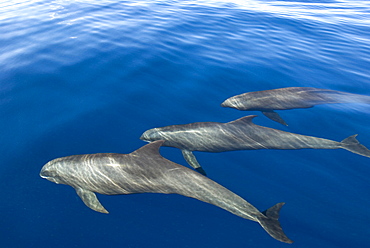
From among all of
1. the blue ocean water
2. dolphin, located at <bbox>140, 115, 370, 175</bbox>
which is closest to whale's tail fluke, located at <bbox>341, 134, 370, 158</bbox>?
dolphin, located at <bbox>140, 115, 370, 175</bbox>

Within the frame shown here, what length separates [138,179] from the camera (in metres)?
5.93

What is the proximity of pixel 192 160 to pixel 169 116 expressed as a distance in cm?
238

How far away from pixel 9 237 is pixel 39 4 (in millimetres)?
22922

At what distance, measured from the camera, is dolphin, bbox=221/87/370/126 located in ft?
30.7

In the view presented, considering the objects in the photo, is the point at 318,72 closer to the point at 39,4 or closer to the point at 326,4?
the point at 326,4

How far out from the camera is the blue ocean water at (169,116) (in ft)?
18.0

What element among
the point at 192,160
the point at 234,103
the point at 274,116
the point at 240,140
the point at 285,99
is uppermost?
the point at 285,99

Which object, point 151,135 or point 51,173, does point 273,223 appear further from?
point 51,173

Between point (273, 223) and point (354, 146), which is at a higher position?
point (354, 146)

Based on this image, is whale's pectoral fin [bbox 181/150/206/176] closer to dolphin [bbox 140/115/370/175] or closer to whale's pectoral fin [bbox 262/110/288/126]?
dolphin [bbox 140/115/370/175]

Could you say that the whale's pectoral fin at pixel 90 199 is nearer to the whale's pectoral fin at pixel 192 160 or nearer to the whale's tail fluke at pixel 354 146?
the whale's pectoral fin at pixel 192 160

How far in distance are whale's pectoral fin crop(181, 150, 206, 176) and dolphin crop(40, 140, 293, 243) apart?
55 centimetres

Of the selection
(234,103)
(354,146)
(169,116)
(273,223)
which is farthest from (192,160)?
(354,146)

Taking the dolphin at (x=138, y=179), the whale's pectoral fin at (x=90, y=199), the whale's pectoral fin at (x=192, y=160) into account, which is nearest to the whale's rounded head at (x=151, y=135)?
the whale's pectoral fin at (x=192, y=160)
